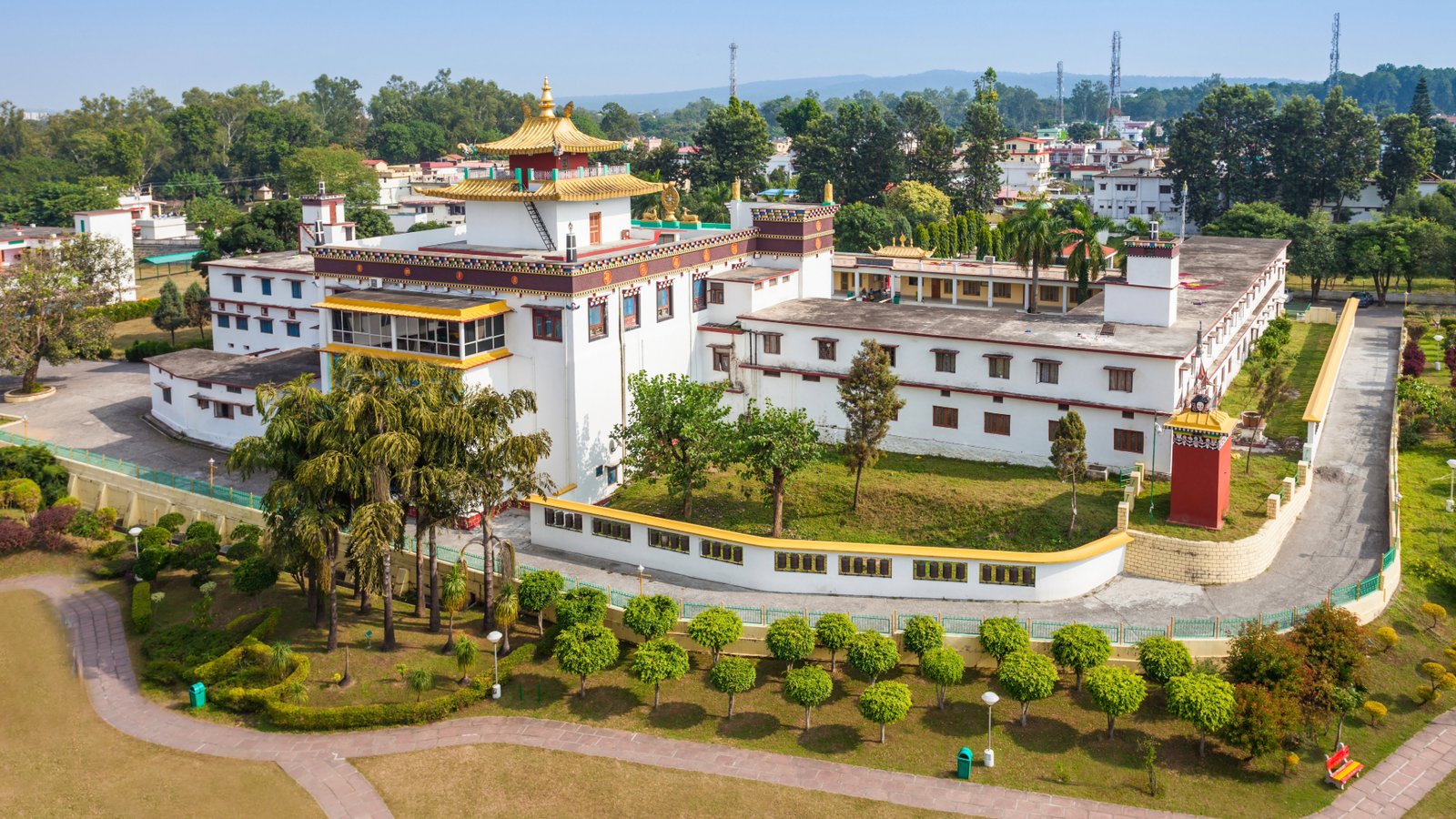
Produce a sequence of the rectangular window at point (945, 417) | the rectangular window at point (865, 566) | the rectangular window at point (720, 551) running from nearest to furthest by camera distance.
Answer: the rectangular window at point (865, 566) < the rectangular window at point (720, 551) < the rectangular window at point (945, 417)

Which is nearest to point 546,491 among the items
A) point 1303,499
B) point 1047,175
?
point 1303,499

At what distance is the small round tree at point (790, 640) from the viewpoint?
26969mm

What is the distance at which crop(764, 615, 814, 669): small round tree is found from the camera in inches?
1062

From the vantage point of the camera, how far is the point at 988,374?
3794cm

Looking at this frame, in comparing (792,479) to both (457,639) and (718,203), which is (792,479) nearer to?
(457,639)

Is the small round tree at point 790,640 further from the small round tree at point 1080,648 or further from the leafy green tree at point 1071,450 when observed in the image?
the leafy green tree at point 1071,450

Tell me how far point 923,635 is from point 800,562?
516cm

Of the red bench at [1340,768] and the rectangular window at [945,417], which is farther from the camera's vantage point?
the rectangular window at [945,417]

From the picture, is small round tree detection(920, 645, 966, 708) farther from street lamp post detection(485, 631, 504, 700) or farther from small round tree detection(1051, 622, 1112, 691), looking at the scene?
street lamp post detection(485, 631, 504, 700)

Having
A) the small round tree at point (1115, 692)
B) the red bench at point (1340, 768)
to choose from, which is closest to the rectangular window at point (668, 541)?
the small round tree at point (1115, 692)

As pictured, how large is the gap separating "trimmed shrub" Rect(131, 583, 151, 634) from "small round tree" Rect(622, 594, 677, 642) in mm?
13629

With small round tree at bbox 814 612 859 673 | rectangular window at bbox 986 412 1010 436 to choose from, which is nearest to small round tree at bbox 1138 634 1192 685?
small round tree at bbox 814 612 859 673

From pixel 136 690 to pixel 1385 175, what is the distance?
282ft

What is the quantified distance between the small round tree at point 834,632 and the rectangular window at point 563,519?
926 centimetres
